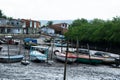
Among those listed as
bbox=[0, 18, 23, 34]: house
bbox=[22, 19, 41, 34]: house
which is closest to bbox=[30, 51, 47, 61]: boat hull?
bbox=[0, 18, 23, 34]: house

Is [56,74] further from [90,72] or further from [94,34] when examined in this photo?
[94,34]

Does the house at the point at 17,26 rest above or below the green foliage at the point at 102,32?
above

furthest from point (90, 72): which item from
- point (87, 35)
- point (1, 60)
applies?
point (87, 35)

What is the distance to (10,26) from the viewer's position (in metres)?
122

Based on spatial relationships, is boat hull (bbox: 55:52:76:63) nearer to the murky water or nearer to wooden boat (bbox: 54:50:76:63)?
wooden boat (bbox: 54:50:76:63)

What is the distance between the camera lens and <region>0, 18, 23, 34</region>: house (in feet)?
391

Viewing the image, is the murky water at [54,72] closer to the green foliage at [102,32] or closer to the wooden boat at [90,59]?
the wooden boat at [90,59]

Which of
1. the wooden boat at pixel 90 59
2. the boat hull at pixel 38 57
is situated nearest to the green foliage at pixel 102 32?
the wooden boat at pixel 90 59

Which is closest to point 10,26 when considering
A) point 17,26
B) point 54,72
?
point 17,26

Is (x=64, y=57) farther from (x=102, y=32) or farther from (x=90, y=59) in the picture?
(x=102, y=32)

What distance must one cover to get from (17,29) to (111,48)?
51894 millimetres

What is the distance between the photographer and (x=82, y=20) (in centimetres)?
12719

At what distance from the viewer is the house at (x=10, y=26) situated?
4692 inches

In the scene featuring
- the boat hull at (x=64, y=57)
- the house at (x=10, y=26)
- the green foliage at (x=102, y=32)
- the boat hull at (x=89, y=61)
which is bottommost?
the boat hull at (x=89, y=61)
